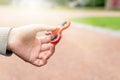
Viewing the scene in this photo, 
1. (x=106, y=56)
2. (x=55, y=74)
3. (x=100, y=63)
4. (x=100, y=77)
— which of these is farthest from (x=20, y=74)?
(x=106, y=56)

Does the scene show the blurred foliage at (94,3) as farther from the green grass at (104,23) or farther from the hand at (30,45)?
the hand at (30,45)

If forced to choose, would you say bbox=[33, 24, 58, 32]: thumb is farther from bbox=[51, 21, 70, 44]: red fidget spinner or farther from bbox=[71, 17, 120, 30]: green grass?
bbox=[71, 17, 120, 30]: green grass

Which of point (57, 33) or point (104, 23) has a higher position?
point (57, 33)

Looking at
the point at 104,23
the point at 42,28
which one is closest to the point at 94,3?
the point at 104,23

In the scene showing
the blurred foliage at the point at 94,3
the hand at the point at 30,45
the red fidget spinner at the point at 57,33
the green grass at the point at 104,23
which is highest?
the red fidget spinner at the point at 57,33

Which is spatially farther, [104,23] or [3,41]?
[104,23]

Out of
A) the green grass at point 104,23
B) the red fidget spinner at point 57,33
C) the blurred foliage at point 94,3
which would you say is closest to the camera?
the red fidget spinner at point 57,33

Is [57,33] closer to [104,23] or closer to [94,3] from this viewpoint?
[104,23]

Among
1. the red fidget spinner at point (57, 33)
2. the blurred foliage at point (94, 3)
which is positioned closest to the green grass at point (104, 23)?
the red fidget spinner at point (57, 33)

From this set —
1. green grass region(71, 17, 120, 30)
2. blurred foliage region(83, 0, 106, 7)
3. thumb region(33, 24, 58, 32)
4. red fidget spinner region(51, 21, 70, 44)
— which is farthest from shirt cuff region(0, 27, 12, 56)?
blurred foliage region(83, 0, 106, 7)
